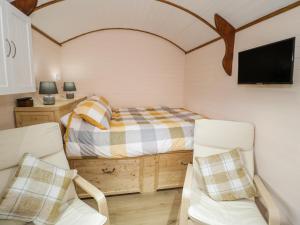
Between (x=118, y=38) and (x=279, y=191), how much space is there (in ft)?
11.6

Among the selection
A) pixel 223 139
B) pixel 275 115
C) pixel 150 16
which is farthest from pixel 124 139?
pixel 150 16

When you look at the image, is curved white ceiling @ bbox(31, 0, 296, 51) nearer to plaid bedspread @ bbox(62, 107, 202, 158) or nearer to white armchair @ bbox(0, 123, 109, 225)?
plaid bedspread @ bbox(62, 107, 202, 158)

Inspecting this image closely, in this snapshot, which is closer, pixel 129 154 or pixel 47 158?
pixel 47 158

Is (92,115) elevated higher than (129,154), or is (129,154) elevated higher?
(92,115)

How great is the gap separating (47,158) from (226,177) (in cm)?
155

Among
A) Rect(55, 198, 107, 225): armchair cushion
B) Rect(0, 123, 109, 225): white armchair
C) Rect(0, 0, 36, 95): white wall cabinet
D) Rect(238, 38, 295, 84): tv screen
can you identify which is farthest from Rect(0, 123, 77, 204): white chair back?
Rect(238, 38, 295, 84): tv screen

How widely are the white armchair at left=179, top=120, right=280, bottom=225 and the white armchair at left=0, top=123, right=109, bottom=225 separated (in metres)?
0.66

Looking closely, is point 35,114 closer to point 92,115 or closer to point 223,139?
point 92,115

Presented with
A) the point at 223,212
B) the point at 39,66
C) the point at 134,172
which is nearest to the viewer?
the point at 223,212

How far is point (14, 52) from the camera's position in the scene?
59.2 inches

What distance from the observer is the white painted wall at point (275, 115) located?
1.46 meters

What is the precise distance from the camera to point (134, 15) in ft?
9.86

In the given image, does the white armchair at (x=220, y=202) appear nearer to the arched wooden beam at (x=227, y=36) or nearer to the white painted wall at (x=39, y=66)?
the arched wooden beam at (x=227, y=36)

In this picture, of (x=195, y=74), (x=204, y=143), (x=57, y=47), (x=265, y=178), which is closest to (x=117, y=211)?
(x=204, y=143)
